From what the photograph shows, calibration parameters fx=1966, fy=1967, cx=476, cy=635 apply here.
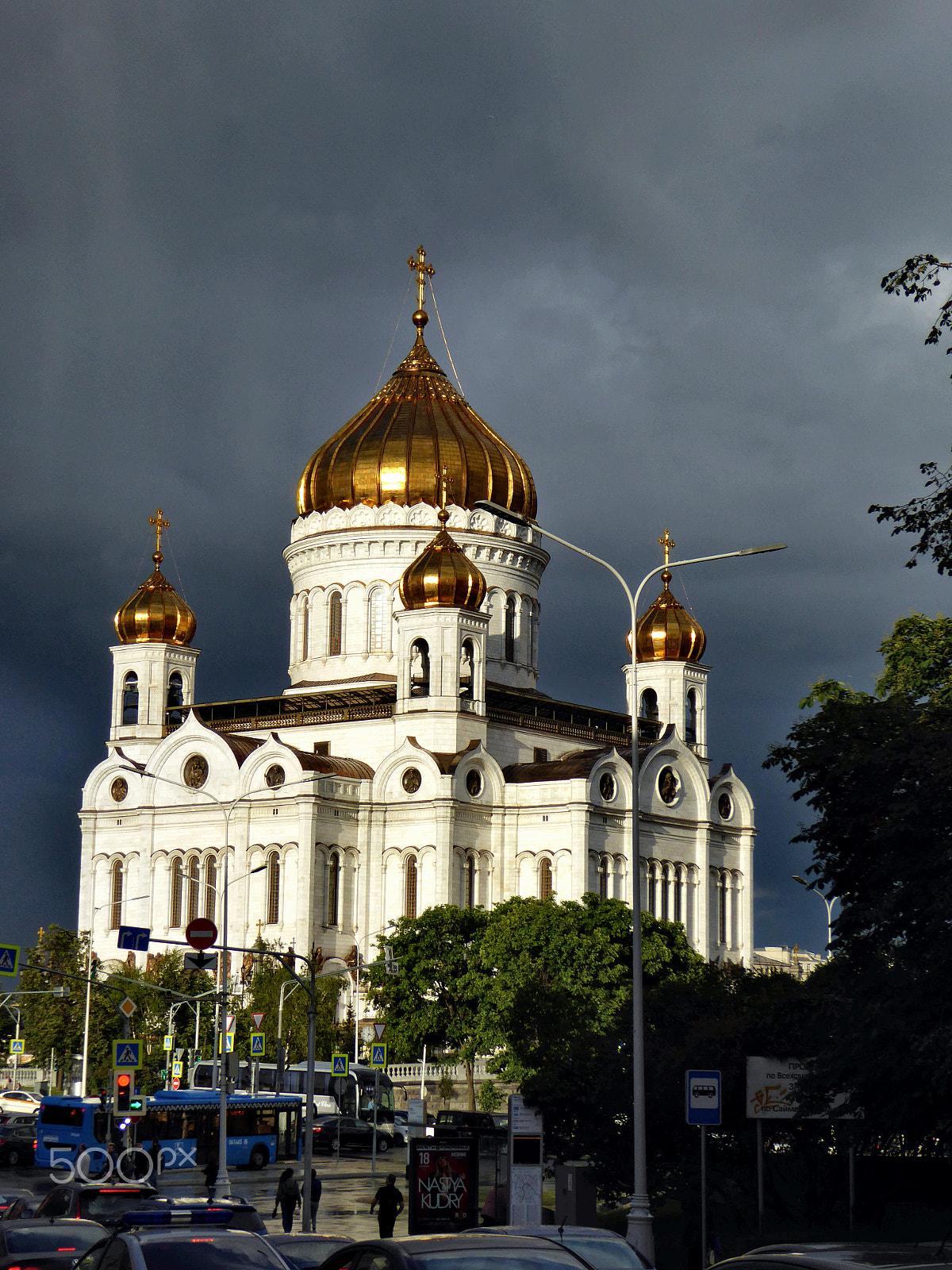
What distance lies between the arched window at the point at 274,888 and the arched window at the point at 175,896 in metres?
5.00

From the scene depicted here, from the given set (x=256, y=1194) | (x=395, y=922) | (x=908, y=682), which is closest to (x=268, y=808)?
(x=395, y=922)

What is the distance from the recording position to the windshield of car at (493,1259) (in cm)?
1212

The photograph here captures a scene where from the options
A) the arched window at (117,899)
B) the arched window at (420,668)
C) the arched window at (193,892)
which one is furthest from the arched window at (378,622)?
the arched window at (117,899)

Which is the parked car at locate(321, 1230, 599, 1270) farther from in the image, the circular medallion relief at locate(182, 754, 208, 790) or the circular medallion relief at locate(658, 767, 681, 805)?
the circular medallion relief at locate(658, 767, 681, 805)

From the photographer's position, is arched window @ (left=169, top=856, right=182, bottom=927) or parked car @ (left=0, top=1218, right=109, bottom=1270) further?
arched window @ (left=169, top=856, right=182, bottom=927)

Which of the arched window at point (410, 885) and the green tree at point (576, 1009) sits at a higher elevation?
the arched window at point (410, 885)

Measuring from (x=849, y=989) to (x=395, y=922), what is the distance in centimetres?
4482

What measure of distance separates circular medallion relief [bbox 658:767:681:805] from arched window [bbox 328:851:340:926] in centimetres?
1521

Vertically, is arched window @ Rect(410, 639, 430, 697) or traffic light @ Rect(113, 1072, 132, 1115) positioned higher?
arched window @ Rect(410, 639, 430, 697)

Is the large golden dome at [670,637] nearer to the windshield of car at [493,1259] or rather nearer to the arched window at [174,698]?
the arched window at [174,698]

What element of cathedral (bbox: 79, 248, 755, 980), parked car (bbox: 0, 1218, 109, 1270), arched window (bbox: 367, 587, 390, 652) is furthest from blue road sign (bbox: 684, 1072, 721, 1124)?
arched window (bbox: 367, 587, 390, 652)

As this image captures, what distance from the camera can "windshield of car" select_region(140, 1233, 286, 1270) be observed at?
14055 mm

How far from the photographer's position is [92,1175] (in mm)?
42656

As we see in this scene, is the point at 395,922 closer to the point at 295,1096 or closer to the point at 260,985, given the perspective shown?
the point at 260,985
